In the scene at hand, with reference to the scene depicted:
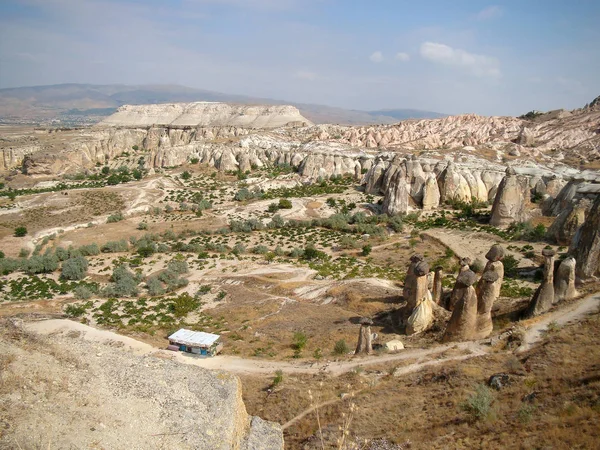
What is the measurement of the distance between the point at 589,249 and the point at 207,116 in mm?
126988

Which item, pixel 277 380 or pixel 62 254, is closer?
pixel 277 380

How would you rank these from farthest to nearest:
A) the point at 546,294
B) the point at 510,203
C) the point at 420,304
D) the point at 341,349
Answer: the point at 510,203 < the point at 420,304 < the point at 341,349 < the point at 546,294

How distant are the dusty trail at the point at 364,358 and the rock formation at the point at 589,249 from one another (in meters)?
2.55

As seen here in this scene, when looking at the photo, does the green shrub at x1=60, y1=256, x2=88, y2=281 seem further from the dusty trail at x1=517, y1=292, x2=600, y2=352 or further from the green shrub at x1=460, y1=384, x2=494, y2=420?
the dusty trail at x1=517, y1=292, x2=600, y2=352

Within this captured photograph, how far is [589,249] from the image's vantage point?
54.9 feet

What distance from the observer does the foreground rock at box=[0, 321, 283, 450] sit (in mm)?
6836

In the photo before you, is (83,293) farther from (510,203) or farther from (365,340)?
(510,203)

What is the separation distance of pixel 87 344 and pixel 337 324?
1124cm

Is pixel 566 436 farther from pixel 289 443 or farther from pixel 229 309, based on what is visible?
pixel 229 309

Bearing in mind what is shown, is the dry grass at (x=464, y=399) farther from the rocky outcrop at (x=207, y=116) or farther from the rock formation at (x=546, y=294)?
the rocky outcrop at (x=207, y=116)

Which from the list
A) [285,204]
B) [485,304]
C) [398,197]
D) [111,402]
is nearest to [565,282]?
[485,304]

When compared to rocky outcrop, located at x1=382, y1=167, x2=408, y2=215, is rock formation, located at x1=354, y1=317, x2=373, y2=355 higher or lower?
lower

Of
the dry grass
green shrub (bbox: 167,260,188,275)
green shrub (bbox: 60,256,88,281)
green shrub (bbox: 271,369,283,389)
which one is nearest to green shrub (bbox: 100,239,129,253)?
green shrub (bbox: 60,256,88,281)

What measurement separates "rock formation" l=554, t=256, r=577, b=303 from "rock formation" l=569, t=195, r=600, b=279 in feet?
8.32
